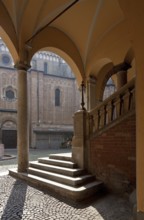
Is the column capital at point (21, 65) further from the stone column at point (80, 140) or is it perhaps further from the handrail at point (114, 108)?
the handrail at point (114, 108)

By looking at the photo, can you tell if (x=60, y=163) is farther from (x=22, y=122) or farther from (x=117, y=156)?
(x=22, y=122)

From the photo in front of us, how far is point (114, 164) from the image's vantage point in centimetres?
499

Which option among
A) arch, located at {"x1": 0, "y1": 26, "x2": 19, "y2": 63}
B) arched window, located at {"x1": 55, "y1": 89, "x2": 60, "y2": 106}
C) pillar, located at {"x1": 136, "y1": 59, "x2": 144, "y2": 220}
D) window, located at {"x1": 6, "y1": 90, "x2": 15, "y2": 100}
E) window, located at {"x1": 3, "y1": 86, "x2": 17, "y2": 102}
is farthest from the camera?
arched window, located at {"x1": 55, "y1": 89, "x2": 60, "y2": 106}

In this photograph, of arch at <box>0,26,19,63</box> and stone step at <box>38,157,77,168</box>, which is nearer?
stone step at <box>38,157,77,168</box>

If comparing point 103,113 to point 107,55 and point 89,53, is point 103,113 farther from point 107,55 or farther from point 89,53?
point 89,53

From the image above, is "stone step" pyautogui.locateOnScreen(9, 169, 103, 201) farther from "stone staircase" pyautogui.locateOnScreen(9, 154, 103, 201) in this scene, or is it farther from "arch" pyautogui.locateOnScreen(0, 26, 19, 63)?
"arch" pyautogui.locateOnScreen(0, 26, 19, 63)

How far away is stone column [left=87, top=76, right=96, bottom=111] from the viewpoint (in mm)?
9499

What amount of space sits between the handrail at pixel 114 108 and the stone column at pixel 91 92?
3.78 metres

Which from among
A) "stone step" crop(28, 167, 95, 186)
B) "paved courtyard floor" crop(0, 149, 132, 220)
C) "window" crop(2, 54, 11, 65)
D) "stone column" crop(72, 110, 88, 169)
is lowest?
"paved courtyard floor" crop(0, 149, 132, 220)

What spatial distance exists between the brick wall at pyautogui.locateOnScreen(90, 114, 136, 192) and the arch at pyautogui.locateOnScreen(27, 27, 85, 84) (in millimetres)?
4215

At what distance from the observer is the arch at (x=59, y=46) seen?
7.45 metres

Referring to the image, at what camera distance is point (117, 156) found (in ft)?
16.1

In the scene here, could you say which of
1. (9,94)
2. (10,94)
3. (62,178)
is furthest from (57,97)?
(62,178)

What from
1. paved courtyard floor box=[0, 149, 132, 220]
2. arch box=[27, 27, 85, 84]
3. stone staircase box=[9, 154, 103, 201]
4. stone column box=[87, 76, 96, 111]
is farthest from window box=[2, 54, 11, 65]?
paved courtyard floor box=[0, 149, 132, 220]
